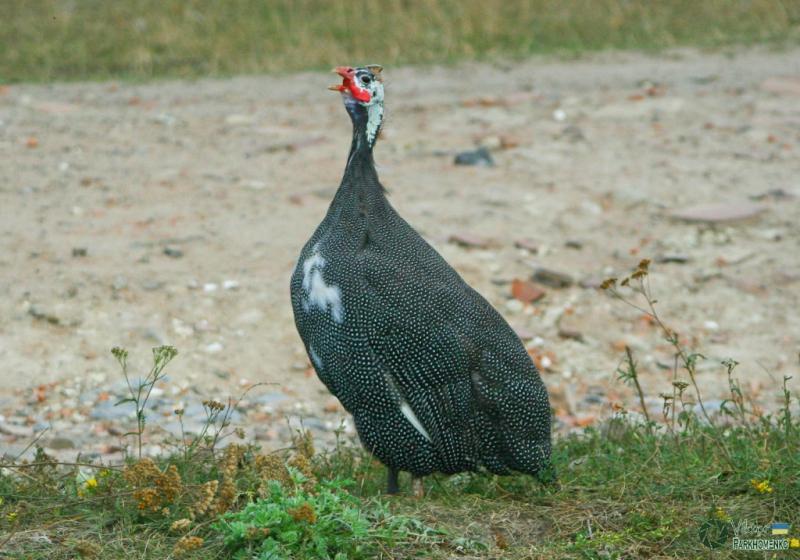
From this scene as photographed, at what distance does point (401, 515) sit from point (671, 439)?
1.36m

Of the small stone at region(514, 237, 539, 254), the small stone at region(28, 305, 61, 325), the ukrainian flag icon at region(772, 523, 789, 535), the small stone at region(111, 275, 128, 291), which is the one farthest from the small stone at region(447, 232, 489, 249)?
the ukrainian flag icon at region(772, 523, 789, 535)

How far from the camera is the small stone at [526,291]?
6.49 meters

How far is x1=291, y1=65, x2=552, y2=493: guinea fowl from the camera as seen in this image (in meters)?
3.97

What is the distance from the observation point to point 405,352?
156 inches

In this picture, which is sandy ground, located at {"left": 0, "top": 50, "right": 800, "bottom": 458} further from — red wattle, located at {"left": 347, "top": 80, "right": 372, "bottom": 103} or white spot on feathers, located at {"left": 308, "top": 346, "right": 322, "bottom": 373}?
red wattle, located at {"left": 347, "top": 80, "right": 372, "bottom": 103}

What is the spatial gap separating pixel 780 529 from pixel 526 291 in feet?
9.61

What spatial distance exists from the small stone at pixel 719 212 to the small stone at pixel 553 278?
3.60 ft

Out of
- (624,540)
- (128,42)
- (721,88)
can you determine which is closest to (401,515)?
(624,540)

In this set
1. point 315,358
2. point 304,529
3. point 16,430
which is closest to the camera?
point 304,529

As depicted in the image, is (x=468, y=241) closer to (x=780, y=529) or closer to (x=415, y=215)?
(x=415, y=215)

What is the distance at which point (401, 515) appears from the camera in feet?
11.9

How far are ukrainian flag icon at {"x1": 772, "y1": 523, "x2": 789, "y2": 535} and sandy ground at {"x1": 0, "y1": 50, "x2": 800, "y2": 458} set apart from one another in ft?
5.61

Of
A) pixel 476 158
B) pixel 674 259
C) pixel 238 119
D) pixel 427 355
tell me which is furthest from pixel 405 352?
pixel 238 119

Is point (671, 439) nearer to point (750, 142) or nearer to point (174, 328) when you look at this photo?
point (174, 328)
